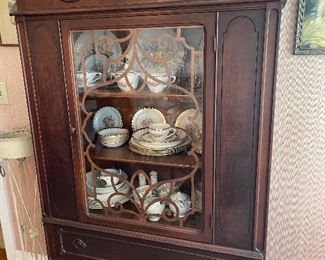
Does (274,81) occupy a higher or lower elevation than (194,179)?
higher

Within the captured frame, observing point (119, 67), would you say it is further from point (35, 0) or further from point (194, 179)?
point (194, 179)

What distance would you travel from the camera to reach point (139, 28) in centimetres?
111

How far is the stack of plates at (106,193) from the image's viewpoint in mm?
1343

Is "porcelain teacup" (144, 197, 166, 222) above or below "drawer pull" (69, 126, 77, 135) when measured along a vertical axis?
below

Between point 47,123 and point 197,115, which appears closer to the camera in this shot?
point 197,115

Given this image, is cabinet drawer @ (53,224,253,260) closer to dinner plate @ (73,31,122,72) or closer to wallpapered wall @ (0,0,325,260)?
wallpapered wall @ (0,0,325,260)

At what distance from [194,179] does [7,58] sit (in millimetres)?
1201

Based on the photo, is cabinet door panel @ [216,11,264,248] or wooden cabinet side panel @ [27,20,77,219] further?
wooden cabinet side panel @ [27,20,77,219]

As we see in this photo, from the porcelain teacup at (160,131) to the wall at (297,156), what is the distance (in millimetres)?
499

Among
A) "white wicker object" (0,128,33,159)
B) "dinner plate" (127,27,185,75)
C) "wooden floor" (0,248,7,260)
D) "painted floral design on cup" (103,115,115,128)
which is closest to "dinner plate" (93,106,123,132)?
"painted floral design on cup" (103,115,115,128)

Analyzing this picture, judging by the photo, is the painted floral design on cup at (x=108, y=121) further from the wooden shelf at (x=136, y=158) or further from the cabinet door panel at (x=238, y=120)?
the cabinet door panel at (x=238, y=120)

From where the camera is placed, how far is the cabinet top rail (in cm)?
100

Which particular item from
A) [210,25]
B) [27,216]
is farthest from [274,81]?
[27,216]

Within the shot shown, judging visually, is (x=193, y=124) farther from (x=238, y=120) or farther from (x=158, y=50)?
(x=158, y=50)
